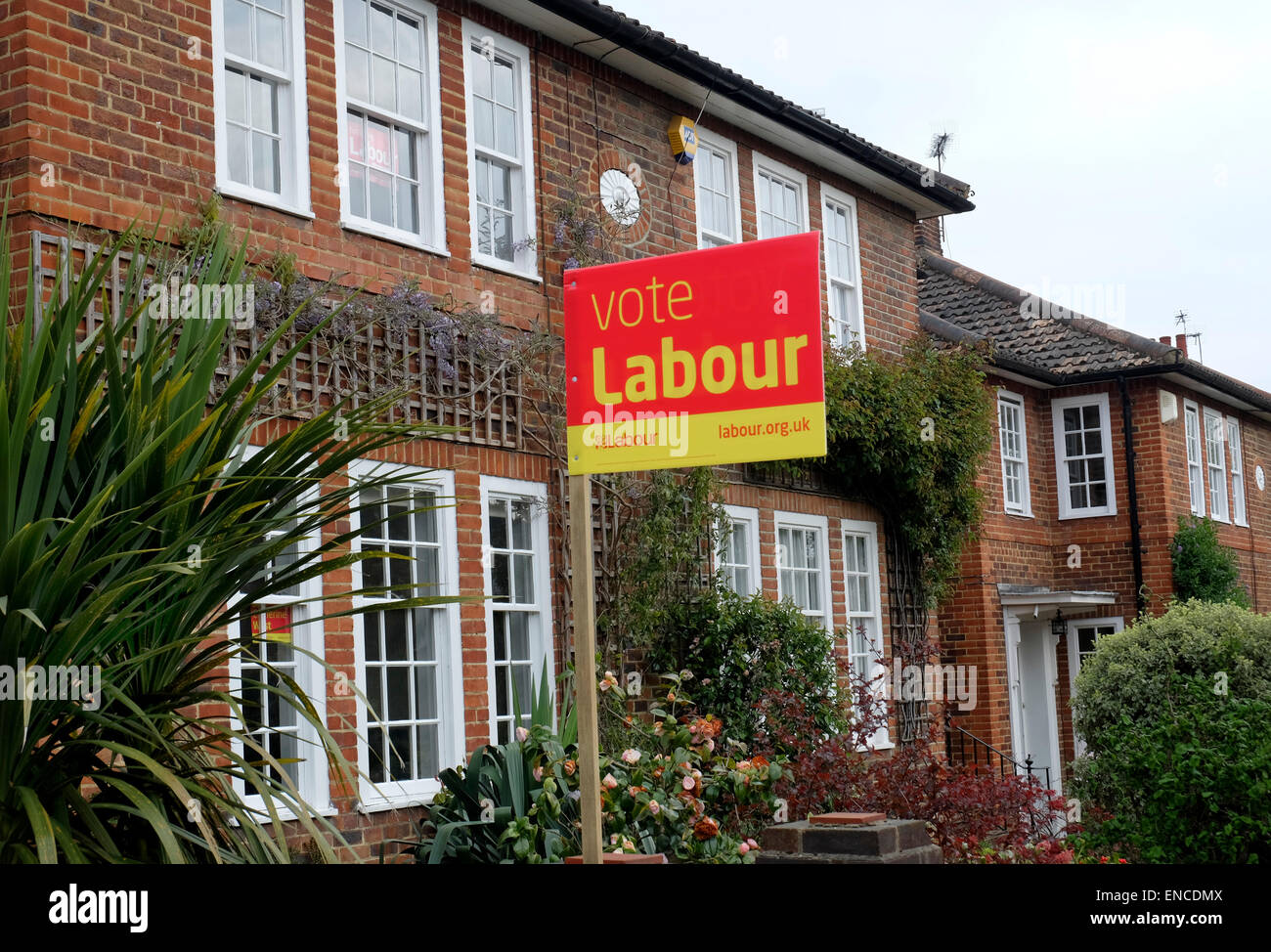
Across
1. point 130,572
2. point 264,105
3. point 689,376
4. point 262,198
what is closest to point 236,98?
point 264,105

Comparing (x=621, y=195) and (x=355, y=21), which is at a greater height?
→ (x=355, y=21)

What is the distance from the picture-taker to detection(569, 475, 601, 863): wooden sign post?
415 centimetres

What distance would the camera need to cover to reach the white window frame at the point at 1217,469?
21.7 m

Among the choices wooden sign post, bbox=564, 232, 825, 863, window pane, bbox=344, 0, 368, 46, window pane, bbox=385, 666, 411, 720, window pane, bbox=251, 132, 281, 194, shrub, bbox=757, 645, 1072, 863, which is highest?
window pane, bbox=344, 0, 368, 46

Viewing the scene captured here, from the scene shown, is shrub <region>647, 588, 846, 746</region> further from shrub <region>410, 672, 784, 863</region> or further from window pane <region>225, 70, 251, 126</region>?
window pane <region>225, 70, 251, 126</region>

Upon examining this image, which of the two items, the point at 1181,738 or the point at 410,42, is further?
the point at 410,42

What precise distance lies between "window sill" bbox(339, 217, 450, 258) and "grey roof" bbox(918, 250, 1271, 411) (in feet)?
34.9

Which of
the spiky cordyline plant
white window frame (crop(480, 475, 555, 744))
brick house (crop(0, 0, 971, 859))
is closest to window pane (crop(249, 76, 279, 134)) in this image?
brick house (crop(0, 0, 971, 859))

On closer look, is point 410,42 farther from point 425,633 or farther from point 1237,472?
point 1237,472

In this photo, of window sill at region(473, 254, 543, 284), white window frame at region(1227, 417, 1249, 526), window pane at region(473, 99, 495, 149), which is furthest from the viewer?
white window frame at region(1227, 417, 1249, 526)

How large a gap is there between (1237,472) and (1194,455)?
2.29m

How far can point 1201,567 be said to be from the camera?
1947 centimetres
